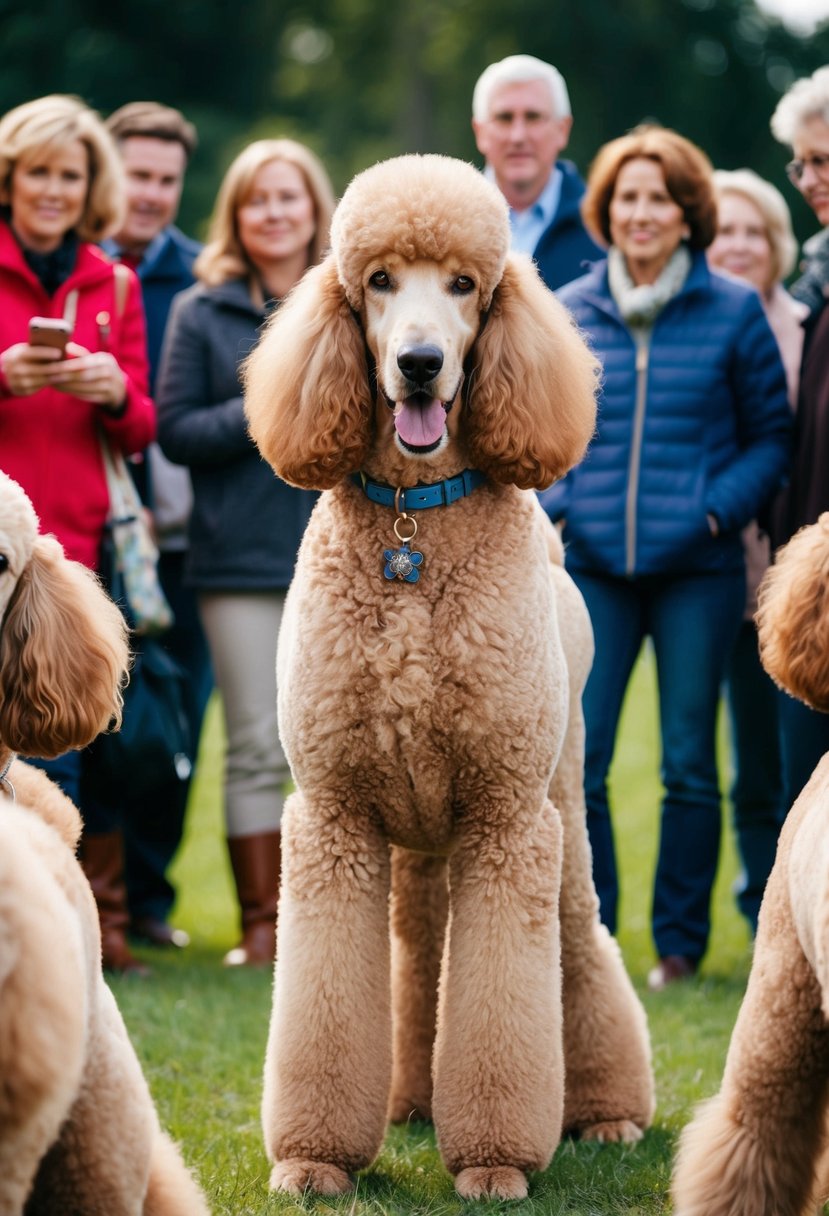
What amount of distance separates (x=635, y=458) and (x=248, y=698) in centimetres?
147

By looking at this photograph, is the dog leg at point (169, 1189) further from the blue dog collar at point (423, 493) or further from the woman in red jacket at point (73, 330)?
the woman in red jacket at point (73, 330)

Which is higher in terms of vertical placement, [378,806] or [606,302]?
[606,302]

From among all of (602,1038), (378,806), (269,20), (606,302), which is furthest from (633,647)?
(269,20)

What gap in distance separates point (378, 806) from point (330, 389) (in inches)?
33.3

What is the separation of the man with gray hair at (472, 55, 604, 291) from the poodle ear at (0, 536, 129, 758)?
3222 millimetres

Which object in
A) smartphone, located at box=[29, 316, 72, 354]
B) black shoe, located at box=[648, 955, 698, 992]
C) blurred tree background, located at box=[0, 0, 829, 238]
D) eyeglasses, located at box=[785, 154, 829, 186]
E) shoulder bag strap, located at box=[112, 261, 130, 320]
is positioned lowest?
black shoe, located at box=[648, 955, 698, 992]

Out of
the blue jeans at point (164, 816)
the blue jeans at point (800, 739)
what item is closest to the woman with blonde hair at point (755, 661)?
the blue jeans at point (800, 739)

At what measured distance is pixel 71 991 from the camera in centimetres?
254

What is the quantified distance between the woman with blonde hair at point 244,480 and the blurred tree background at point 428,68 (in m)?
19.5

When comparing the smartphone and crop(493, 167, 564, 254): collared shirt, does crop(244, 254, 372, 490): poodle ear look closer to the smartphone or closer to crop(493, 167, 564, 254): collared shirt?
the smartphone

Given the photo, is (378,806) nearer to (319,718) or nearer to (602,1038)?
(319,718)

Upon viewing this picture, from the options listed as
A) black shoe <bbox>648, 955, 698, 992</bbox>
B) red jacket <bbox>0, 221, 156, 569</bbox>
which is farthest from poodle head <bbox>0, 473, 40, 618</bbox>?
black shoe <bbox>648, 955, 698, 992</bbox>

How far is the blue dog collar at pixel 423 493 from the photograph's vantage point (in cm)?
371

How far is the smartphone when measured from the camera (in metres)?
4.85
